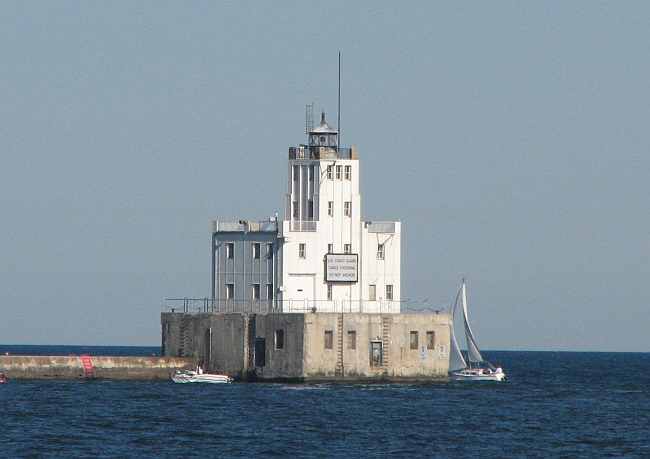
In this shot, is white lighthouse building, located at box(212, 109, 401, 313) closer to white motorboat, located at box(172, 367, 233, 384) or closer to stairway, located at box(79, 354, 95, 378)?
white motorboat, located at box(172, 367, 233, 384)

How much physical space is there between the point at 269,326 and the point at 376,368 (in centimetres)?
659

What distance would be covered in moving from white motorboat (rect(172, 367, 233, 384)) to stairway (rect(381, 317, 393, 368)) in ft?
29.3

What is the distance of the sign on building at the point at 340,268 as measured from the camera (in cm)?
10419

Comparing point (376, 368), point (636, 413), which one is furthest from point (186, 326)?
point (636, 413)

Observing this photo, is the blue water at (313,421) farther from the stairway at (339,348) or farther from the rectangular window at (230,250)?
the rectangular window at (230,250)

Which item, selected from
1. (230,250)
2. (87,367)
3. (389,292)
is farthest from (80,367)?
(389,292)

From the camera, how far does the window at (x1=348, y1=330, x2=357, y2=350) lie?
101812 mm

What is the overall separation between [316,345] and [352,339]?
2.28 metres

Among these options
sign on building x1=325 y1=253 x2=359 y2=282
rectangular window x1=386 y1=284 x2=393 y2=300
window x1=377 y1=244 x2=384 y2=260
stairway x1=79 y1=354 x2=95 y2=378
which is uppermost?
window x1=377 y1=244 x2=384 y2=260

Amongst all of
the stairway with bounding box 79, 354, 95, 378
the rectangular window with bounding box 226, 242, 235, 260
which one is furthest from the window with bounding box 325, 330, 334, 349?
the stairway with bounding box 79, 354, 95, 378

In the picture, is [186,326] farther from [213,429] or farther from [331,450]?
[331,450]

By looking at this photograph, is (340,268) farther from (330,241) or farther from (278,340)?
(278,340)

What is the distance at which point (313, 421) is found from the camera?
8325cm

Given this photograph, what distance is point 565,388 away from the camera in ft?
393
